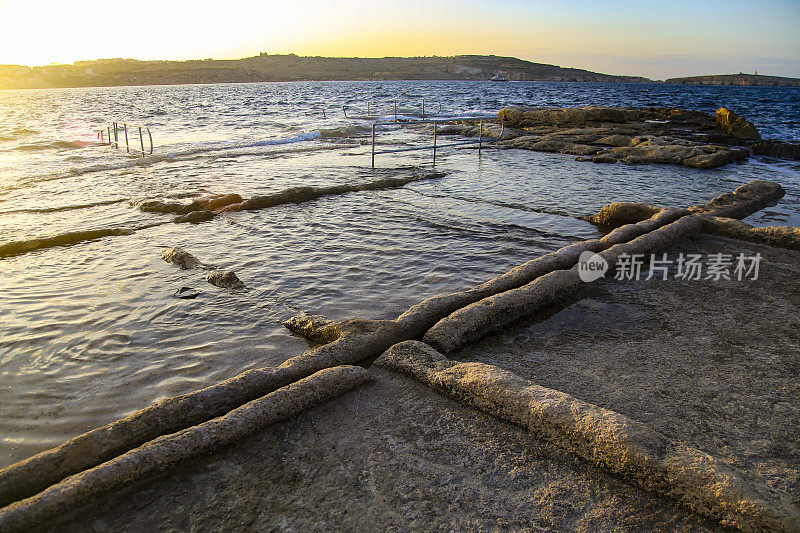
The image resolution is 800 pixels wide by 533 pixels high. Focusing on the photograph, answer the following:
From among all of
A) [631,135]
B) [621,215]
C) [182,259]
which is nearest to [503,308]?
[182,259]

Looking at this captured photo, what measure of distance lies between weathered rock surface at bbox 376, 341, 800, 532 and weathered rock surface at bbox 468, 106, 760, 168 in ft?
44.1

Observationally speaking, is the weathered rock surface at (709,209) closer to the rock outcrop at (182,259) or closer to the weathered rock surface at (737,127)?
the rock outcrop at (182,259)

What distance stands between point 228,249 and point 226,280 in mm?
1310

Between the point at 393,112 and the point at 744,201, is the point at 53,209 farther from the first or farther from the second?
the point at 393,112

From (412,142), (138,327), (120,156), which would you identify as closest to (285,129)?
(412,142)

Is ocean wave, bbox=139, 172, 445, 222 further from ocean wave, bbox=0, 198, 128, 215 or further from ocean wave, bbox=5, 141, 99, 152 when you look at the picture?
ocean wave, bbox=5, 141, 99, 152

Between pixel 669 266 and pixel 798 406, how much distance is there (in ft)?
9.41

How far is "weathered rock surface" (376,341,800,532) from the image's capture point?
84.7 inches

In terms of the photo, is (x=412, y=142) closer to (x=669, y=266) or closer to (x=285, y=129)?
(x=285, y=129)

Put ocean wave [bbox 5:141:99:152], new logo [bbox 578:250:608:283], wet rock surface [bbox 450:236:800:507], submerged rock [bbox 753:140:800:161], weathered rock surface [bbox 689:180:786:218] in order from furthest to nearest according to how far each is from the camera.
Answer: ocean wave [bbox 5:141:99:152], submerged rock [bbox 753:140:800:161], weathered rock surface [bbox 689:180:786:218], new logo [bbox 578:250:608:283], wet rock surface [bbox 450:236:800:507]

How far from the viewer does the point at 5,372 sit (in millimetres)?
3668

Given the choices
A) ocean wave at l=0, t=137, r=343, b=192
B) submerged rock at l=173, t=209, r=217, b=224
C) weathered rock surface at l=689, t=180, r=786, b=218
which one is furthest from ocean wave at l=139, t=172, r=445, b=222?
weathered rock surface at l=689, t=180, r=786, b=218

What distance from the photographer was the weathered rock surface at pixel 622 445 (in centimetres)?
215

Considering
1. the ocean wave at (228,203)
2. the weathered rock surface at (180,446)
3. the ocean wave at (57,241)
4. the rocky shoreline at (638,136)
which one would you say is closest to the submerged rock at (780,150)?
the rocky shoreline at (638,136)
